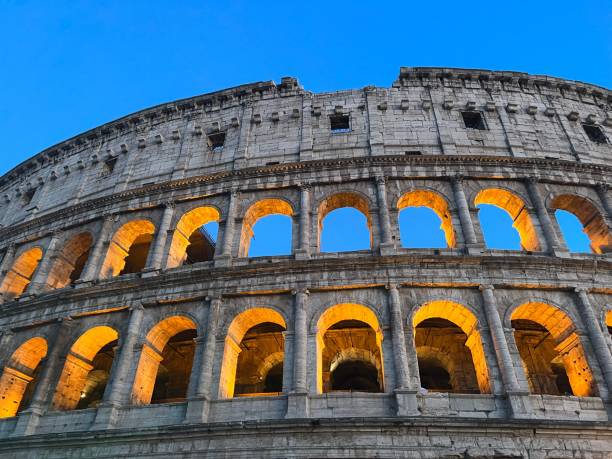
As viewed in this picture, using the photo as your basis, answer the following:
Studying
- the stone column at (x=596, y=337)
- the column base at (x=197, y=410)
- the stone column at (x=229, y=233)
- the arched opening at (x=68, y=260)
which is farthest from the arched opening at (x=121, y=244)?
the stone column at (x=596, y=337)

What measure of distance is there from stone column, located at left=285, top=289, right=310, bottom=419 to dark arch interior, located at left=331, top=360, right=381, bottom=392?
4.23 m

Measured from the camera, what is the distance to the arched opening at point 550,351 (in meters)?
11.9

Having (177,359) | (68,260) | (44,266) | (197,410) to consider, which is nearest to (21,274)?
(44,266)

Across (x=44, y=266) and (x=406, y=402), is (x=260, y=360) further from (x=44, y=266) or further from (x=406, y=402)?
(x=44, y=266)

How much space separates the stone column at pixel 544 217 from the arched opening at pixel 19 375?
15363 millimetres

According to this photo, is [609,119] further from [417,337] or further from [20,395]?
[20,395]

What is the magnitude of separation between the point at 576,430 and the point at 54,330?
549 inches

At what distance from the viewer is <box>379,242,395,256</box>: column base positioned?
13539 millimetres

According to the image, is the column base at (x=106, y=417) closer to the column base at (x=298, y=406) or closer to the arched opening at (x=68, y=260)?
the column base at (x=298, y=406)

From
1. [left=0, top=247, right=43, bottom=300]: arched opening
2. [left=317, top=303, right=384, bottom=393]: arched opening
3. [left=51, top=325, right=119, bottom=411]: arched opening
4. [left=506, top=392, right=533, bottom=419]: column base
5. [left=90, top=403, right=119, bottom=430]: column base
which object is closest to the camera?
[left=506, top=392, right=533, bottom=419]: column base

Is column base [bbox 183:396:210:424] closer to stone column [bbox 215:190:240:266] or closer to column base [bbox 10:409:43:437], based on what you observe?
stone column [bbox 215:190:240:266]

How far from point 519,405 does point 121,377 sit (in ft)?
32.0

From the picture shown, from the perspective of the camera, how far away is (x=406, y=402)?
35.7 feet

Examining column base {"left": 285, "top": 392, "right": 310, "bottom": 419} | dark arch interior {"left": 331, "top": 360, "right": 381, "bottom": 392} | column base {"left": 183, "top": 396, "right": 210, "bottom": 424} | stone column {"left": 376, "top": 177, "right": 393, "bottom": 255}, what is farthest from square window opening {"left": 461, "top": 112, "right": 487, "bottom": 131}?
column base {"left": 183, "top": 396, "right": 210, "bottom": 424}
